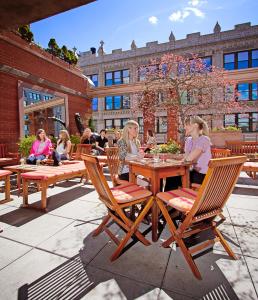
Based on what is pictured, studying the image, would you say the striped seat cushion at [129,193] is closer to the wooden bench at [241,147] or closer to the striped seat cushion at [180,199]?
the striped seat cushion at [180,199]

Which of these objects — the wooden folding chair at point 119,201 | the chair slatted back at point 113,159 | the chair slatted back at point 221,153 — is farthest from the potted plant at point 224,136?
the wooden folding chair at point 119,201

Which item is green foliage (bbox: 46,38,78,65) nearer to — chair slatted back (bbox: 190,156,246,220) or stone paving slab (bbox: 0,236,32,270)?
stone paving slab (bbox: 0,236,32,270)

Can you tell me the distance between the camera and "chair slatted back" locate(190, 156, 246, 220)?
187 cm

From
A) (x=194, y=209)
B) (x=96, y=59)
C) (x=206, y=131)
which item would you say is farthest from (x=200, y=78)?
(x=96, y=59)

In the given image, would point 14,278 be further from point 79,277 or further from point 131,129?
point 131,129

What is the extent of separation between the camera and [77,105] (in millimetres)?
12648

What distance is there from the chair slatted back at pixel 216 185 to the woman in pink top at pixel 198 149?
41.9 inches

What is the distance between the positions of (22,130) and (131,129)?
6.77 meters

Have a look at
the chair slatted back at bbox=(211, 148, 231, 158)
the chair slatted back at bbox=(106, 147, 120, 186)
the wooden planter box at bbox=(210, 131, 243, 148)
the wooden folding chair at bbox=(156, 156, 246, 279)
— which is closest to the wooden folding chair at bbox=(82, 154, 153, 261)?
the wooden folding chair at bbox=(156, 156, 246, 279)

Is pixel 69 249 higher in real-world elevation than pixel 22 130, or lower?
lower

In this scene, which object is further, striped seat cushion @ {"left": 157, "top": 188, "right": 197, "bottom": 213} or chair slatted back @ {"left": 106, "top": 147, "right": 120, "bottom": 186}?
chair slatted back @ {"left": 106, "top": 147, "right": 120, "bottom": 186}

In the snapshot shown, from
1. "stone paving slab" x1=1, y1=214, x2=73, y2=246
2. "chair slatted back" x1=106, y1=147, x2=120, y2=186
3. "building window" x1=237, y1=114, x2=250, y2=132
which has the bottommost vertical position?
"stone paving slab" x1=1, y1=214, x2=73, y2=246

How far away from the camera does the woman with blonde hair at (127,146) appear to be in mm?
3633

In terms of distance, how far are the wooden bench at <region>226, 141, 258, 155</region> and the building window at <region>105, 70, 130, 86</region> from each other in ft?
59.9
